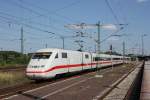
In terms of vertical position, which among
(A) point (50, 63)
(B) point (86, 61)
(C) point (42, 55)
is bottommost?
(A) point (50, 63)

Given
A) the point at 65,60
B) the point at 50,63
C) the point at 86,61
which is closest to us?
the point at 50,63

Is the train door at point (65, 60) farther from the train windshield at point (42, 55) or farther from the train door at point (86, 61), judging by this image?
the train door at point (86, 61)

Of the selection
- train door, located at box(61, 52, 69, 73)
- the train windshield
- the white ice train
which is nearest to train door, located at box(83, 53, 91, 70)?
the white ice train

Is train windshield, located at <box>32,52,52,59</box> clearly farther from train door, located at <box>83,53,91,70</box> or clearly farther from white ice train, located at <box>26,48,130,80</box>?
train door, located at <box>83,53,91,70</box>

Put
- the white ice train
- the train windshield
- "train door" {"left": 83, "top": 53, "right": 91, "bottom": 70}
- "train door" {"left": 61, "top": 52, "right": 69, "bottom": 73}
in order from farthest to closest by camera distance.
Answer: "train door" {"left": 83, "top": 53, "right": 91, "bottom": 70}, "train door" {"left": 61, "top": 52, "right": 69, "bottom": 73}, the train windshield, the white ice train

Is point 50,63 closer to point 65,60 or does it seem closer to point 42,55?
point 42,55

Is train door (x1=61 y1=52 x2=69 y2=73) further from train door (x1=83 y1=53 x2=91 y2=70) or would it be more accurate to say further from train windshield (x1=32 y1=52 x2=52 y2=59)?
train door (x1=83 y1=53 x2=91 y2=70)

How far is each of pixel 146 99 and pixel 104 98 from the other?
9.46 ft

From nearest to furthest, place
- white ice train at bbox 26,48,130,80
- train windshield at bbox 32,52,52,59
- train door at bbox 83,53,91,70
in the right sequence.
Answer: white ice train at bbox 26,48,130,80 < train windshield at bbox 32,52,52,59 < train door at bbox 83,53,91,70

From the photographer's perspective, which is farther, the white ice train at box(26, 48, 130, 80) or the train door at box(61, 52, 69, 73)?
the train door at box(61, 52, 69, 73)

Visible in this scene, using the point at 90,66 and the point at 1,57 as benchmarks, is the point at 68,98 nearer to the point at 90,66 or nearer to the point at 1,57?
the point at 90,66

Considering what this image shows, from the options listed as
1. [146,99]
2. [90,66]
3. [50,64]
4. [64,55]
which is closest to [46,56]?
[50,64]

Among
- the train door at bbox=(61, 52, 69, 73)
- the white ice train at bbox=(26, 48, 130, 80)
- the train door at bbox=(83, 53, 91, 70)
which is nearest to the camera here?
the white ice train at bbox=(26, 48, 130, 80)

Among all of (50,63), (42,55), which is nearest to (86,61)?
(42,55)
